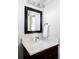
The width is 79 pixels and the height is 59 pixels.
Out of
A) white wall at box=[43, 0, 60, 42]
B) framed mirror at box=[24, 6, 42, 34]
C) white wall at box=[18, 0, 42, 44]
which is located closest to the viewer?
white wall at box=[18, 0, 42, 44]

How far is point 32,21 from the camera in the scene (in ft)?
6.75

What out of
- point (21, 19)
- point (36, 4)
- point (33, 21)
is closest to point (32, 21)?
point (33, 21)

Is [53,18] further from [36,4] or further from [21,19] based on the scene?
[21,19]

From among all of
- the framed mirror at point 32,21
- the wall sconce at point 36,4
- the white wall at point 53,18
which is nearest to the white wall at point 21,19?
the framed mirror at point 32,21

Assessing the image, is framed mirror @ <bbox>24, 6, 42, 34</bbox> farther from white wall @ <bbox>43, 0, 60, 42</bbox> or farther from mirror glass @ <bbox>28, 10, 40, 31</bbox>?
white wall @ <bbox>43, 0, 60, 42</bbox>

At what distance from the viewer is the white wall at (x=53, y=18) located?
7.76ft

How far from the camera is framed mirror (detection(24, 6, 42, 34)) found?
190 centimetres

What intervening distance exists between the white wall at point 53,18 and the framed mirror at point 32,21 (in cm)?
29

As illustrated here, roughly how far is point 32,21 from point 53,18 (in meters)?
0.75

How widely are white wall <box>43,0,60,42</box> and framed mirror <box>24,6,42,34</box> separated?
0.29 m

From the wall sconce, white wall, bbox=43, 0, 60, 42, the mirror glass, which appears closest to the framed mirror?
the mirror glass
